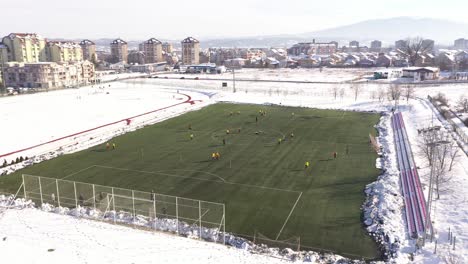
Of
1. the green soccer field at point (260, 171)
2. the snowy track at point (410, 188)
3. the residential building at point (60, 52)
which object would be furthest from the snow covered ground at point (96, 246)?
the residential building at point (60, 52)

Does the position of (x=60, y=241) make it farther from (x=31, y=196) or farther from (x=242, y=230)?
(x=242, y=230)

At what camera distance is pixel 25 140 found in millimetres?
47406

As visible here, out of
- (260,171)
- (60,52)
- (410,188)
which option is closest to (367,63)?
(60,52)

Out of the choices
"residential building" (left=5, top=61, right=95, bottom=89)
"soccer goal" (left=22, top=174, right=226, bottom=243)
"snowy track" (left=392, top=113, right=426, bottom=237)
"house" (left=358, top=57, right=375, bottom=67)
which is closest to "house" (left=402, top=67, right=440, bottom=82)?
"snowy track" (left=392, top=113, right=426, bottom=237)

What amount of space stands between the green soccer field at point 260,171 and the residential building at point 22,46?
320 ft

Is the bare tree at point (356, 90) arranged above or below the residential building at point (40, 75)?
below

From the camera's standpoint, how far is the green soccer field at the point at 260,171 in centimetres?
2534

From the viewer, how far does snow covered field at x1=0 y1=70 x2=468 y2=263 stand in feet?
71.0

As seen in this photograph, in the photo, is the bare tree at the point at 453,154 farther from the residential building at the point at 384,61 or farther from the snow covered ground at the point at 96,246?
the residential building at the point at 384,61

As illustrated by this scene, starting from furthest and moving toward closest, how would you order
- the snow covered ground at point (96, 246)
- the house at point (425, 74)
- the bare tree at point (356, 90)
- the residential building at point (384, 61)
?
the residential building at point (384, 61)
the house at point (425, 74)
the bare tree at point (356, 90)
the snow covered ground at point (96, 246)

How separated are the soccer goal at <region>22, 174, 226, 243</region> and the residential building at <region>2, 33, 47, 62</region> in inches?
4584

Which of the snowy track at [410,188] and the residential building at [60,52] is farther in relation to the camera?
the residential building at [60,52]

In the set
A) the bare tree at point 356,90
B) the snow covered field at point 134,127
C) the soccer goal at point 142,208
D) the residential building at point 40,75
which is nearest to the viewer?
the snow covered field at point 134,127

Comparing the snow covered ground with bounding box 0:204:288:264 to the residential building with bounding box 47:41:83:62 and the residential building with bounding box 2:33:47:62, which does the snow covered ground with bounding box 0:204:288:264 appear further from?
the residential building with bounding box 47:41:83:62
